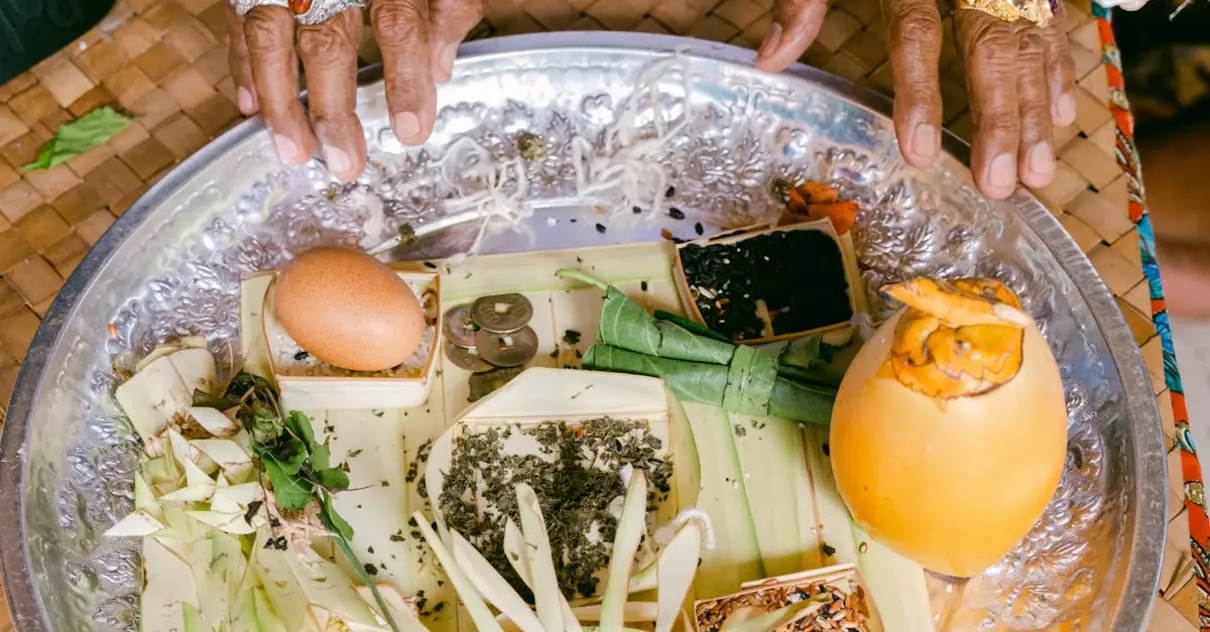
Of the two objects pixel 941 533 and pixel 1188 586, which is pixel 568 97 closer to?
pixel 941 533

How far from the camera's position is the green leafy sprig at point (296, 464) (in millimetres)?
936

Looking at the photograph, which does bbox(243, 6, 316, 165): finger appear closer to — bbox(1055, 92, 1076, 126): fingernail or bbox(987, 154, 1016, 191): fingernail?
bbox(987, 154, 1016, 191): fingernail

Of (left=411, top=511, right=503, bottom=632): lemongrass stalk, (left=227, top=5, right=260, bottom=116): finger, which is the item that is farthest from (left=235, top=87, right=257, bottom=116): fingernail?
(left=411, top=511, right=503, bottom=632): lemongrass stalk

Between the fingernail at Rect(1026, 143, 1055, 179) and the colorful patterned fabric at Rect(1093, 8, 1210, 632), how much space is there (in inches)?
8.1

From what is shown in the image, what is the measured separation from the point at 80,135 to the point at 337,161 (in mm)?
412

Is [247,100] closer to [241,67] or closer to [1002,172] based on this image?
[241,67]

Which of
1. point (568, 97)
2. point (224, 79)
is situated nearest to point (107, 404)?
point (224, 79)

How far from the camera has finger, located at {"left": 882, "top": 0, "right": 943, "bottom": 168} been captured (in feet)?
3.63

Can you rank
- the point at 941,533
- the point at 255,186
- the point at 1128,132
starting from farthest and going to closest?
the point at 1128,132 < the point at 255,186 < the point at 941,533

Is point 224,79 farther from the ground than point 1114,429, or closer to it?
farther from the ground

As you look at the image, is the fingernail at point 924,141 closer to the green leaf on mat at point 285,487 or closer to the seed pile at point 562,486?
the seed pile at point 562,486

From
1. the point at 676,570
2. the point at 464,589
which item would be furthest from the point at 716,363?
the point at 464,589

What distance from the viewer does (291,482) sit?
0.94m

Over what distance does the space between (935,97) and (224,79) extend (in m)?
0.92
